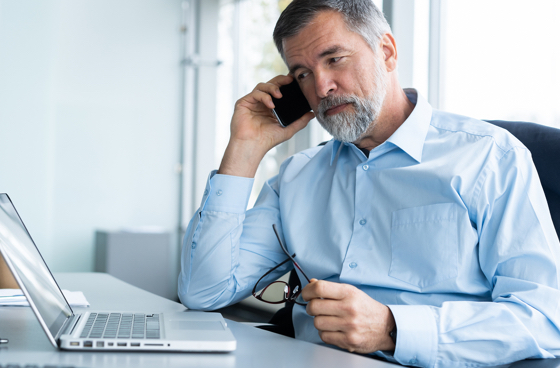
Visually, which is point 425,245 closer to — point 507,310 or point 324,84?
point 507,310

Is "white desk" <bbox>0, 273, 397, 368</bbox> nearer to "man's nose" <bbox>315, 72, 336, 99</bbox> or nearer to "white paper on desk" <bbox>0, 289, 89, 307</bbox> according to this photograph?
"white paper on desk" <bbox>0, 289, 89, 307</bbox>

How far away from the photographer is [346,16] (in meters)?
1.36

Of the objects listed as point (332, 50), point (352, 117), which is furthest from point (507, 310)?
point (332, 50)

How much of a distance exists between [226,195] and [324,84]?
39 cm

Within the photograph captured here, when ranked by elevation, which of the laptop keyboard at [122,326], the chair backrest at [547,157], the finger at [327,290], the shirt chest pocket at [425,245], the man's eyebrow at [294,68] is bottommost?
the laptop keyboard at [122,326]

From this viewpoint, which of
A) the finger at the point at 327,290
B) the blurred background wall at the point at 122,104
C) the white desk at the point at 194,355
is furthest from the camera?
the blurred background wall at the point at 122,104

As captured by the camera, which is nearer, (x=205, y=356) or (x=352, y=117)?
(x=205, y=356)

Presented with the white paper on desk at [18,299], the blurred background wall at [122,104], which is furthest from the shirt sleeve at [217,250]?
the blurred background wall at [122,104]

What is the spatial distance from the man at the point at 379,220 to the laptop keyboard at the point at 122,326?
0.92ft

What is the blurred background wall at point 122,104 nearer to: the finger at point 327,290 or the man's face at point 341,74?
the man's face at point 341,74

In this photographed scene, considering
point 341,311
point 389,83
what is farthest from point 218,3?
point 341,311

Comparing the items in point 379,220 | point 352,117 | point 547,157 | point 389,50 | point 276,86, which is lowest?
point 379,220

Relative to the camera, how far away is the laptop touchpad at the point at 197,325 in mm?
923

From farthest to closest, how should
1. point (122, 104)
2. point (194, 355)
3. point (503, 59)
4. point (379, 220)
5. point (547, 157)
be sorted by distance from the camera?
point (122, 104)
point (503, 59)
point (379, 220)
point (547, 157)
point (194, 355)
